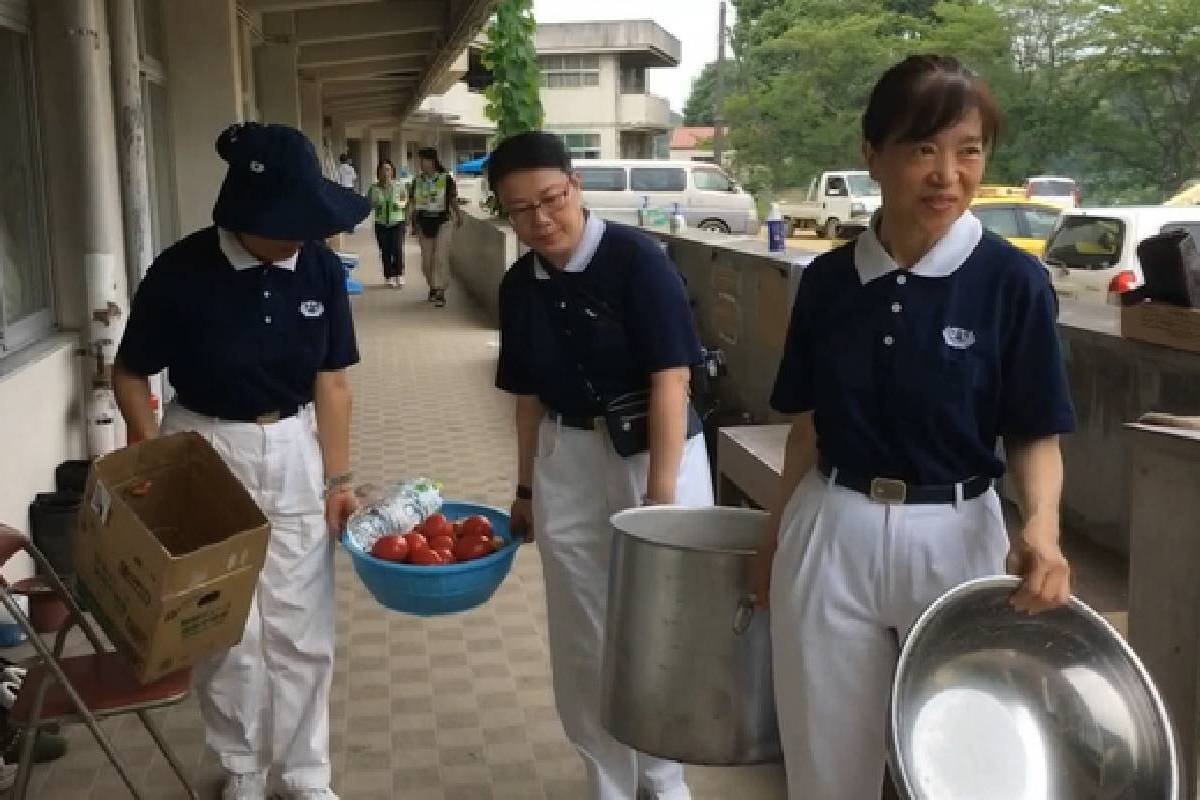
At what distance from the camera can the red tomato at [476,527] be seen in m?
3.22

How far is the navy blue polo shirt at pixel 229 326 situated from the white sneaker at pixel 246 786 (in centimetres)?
96

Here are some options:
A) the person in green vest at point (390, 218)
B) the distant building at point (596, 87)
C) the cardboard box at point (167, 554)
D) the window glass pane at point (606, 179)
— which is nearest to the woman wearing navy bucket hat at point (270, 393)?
the cardboard box at point (167, 554)

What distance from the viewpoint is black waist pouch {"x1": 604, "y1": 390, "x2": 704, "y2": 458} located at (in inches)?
117

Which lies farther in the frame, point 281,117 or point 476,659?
point 281,117

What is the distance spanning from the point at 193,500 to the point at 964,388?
1.86 m

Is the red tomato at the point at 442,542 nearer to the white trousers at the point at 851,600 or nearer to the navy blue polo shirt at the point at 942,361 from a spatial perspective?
the white trousers at the point at 851,600

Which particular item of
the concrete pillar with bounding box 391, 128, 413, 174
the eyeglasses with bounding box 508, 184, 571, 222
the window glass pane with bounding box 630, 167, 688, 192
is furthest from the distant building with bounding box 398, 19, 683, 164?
the eyeglasses with bounding box 508, 184, 571, 222

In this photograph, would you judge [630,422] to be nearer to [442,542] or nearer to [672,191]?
[442,542]

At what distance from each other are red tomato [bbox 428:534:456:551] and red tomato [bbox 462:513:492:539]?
51 millimetres

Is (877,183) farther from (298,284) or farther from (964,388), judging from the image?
(298,284)

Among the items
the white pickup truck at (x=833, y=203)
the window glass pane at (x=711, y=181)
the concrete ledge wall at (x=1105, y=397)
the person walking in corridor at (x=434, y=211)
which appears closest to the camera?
the concrete ledge wall at (x=1105, y=397)

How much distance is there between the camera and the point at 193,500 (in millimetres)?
3102

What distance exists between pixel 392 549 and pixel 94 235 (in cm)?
302

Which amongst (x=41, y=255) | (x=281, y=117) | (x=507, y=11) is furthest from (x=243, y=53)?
(x=41, y=255)
